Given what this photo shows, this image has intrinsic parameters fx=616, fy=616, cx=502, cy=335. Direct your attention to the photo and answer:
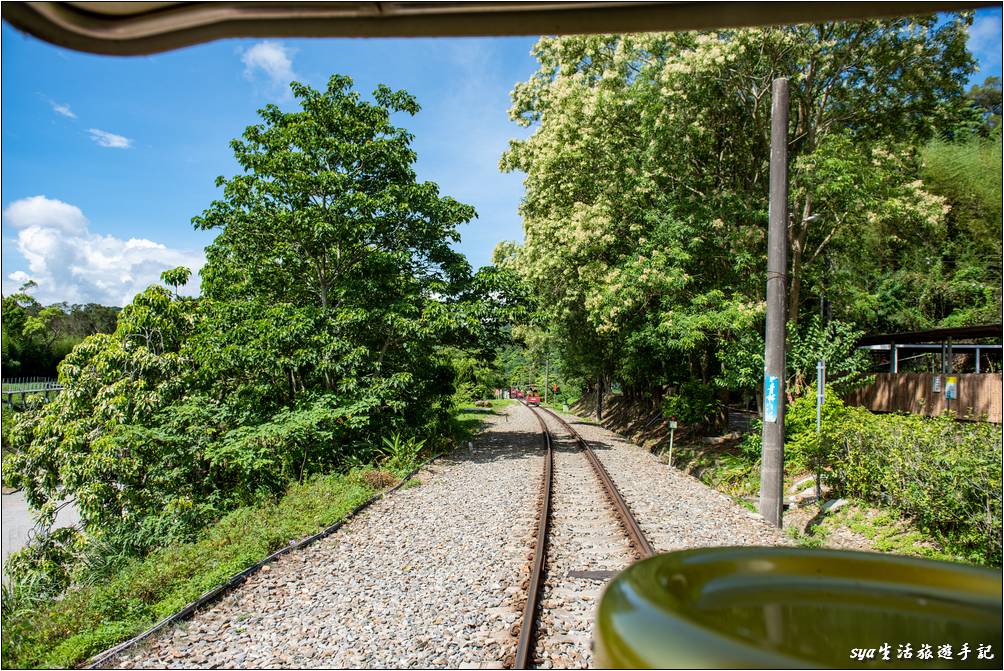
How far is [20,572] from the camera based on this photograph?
10258 mm

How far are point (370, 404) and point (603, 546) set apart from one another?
7736mm

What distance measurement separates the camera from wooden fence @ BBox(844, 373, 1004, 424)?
12.3 metres

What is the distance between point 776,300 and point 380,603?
642cm

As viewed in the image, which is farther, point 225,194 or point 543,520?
point 225,194

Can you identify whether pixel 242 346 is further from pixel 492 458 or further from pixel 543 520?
pixel 543 520

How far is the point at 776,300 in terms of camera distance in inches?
336

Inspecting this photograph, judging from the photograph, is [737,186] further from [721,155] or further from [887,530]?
[887,530]

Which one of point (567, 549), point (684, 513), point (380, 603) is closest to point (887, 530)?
point (684, 513)

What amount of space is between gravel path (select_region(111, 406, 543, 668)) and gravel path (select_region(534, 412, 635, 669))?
1.02 ft

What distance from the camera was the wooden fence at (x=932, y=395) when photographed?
12.3 meters

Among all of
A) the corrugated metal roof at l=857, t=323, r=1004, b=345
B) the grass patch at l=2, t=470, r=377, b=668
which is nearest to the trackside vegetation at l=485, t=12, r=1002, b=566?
the corrugated metal roof at l=857, t=323, r=1004, b=345

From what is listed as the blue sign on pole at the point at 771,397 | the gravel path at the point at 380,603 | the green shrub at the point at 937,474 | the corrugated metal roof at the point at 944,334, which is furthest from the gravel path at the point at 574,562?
the corrugated metal roof at the point at 944,334

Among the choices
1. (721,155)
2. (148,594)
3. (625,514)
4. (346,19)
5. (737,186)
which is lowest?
(148,594)

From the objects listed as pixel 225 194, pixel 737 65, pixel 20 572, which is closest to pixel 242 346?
pixel 225 194
